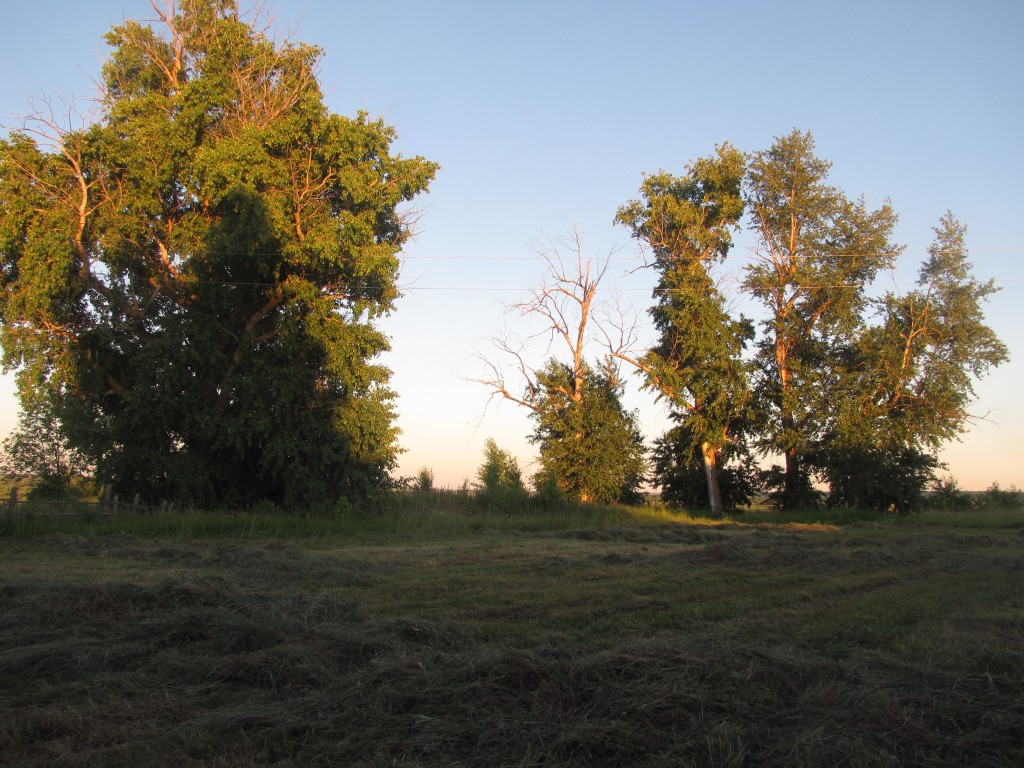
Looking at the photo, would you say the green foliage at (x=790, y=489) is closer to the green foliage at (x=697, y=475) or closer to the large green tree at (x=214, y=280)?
the green foliage at (x=697, y=475)

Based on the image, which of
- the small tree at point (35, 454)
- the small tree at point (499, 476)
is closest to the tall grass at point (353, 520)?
the small tree at point (499, 476)

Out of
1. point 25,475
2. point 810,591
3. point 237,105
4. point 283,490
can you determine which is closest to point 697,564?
point 810,591

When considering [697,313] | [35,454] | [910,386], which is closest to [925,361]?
[910,386]

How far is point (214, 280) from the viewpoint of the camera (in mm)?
22344

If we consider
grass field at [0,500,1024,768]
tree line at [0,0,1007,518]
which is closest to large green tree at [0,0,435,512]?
tree line at [0,0,1007,518]

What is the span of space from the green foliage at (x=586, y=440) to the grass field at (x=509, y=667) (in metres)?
19.9

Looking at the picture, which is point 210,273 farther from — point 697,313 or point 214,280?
point 697,313

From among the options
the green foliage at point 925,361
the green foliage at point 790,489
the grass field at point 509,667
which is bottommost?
the grass field at point 509,667

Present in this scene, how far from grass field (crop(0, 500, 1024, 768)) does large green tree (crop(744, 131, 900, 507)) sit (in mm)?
21904

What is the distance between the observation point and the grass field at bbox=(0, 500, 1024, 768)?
12.0ft

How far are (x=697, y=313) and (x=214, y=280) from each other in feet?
62.6

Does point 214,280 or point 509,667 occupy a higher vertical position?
point 214,280

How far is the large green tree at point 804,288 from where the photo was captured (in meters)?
31.3

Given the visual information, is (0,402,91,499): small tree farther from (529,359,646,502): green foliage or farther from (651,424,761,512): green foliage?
(651,424,761,512): green foliage
